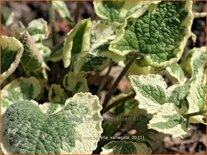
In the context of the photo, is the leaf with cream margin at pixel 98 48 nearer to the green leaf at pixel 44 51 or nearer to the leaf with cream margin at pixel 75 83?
the leaf with cream margin at pixel 75 83

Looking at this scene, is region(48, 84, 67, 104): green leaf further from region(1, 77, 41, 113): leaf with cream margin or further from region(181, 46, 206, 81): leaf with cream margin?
region(181, 46, 206, 81): leaf with cream margin

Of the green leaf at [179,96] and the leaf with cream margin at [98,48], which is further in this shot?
the leaf with cream margin at [98,48]

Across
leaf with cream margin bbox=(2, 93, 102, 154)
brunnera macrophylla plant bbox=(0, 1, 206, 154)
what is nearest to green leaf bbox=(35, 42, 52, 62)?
brunnera macrophylla plant bbox=(0, 1, 206, 154)

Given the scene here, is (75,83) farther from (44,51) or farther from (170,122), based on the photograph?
(170,122)

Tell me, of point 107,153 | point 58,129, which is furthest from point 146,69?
point 58,129

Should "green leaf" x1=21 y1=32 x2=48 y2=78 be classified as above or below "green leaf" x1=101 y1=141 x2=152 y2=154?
above

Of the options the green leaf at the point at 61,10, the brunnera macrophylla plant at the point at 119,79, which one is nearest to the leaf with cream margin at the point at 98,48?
the brunnera macrophylla plant at the point at 119,79

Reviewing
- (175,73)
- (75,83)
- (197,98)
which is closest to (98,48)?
(75,83)
